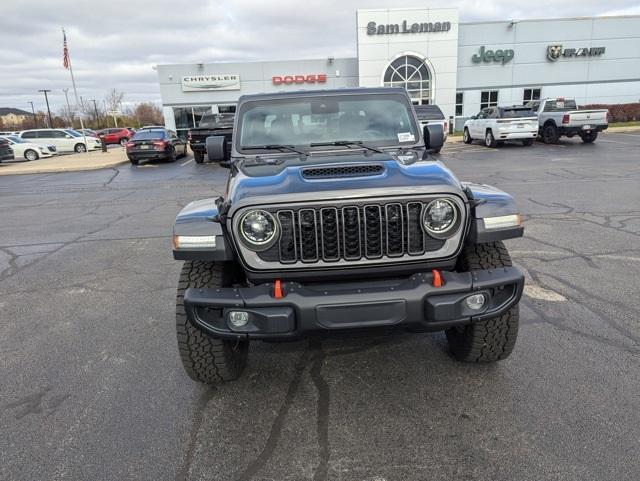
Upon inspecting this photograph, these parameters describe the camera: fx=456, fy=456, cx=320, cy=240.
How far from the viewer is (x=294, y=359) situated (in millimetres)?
3391

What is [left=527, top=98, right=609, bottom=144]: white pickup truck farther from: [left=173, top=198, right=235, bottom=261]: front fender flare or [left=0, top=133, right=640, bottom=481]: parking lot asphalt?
[left=173, top=198, right=235, bottom=261]: front fender flare

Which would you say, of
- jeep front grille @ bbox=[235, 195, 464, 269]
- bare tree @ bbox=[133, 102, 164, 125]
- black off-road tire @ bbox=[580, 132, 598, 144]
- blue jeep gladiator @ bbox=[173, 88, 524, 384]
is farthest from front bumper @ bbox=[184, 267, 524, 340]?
bare tree @ bbox=[133, 102, 164, 125]

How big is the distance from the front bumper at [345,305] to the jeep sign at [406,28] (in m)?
32.0

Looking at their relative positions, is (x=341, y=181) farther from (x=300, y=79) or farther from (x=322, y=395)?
(x=300, y=79)

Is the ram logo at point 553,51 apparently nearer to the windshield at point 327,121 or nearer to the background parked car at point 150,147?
the background parked car at point 150,147

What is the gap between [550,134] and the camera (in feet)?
64.5

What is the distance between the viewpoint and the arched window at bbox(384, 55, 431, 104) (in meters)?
32.1

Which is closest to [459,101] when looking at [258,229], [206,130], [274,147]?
[206,130]

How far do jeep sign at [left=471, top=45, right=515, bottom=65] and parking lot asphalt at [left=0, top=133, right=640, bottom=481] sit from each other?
31300 mm

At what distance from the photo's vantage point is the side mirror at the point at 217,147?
400 centimetres

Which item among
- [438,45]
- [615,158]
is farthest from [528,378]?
[438,45]

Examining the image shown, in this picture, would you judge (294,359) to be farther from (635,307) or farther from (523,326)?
(635,307)

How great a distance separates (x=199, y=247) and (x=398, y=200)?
1.17 meters

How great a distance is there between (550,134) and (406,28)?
15613 mm
